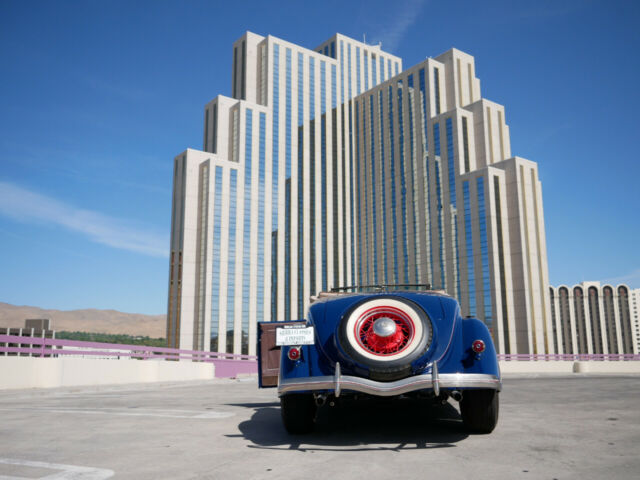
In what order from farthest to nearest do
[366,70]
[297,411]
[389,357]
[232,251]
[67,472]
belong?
1. [366,70]
2. [232,251]
3. [297,411]
4. [389,357]
5. [67,472]

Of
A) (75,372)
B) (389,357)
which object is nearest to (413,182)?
(75,372)

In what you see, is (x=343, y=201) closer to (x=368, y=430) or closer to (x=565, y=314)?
(x=565, y=314)

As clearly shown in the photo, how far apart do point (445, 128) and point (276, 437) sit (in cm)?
Answer: 9808

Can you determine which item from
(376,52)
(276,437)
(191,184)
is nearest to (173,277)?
(191,184)

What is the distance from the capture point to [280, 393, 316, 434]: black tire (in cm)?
540

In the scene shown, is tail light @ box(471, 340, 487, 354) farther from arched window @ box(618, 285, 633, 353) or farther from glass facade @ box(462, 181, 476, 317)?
arched window @ box(618, 285, 633, 353)

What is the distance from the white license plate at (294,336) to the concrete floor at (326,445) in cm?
96

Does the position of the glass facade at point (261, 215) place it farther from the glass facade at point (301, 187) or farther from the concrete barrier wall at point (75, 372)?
the concrete barrier wall at point (75, 372)

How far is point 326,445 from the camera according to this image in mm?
4938

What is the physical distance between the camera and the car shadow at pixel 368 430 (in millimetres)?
4926

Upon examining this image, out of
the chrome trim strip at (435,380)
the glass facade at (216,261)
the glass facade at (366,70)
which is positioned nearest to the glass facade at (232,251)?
the glass facade at (216,261)

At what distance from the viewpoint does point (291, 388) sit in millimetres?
5020

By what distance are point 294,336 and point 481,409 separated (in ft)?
6.60

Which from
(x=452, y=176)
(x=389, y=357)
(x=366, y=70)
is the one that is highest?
(x=366, y=70)
